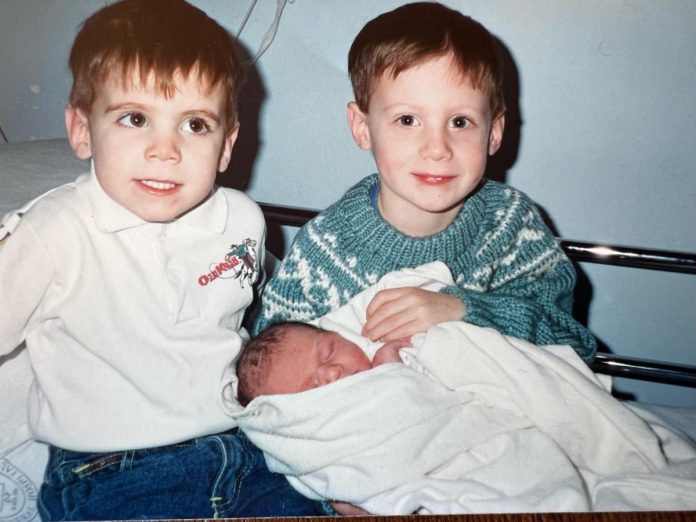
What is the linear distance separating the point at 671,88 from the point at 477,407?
507 millimetres

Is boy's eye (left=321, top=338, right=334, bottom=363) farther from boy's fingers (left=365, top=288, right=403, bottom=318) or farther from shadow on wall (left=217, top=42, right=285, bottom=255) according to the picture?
shadow on wall (left=217, top=42, right=285, bottom=255)

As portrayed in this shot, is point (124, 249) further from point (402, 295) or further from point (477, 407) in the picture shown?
point (477, 407)

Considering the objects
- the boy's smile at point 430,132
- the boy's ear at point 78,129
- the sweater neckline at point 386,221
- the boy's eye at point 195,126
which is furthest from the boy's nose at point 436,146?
the boy's ear at point 78,129

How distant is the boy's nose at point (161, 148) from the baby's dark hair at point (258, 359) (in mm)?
243

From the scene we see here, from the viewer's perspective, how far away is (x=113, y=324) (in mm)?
712

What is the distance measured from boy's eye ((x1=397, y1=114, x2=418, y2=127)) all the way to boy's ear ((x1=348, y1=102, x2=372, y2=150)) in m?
0.07

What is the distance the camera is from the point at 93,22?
67 cm

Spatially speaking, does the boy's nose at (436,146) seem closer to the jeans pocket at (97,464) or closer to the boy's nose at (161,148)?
the boy's nose at (161,148)

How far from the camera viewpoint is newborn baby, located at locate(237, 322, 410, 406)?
0.75 m

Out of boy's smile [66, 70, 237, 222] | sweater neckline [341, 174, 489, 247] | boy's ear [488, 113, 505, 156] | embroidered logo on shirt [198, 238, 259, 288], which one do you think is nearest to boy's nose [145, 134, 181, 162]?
boy's smile [66, 70, 237, 222]

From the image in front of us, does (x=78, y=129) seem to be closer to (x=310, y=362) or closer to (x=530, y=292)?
(x=310, y=362)

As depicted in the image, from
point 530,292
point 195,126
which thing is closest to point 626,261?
point 530,292

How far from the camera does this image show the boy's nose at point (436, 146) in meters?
0.72

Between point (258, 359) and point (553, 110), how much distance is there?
20.6 inches
